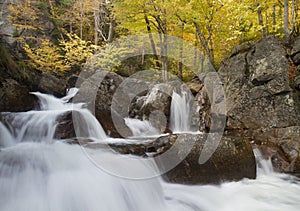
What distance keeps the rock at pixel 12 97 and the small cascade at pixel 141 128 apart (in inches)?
135

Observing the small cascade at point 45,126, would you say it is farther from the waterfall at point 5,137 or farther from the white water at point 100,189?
the white water at point 100,189

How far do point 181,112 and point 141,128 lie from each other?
→ 5.75ft

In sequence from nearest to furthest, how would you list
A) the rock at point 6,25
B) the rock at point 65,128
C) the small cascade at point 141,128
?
the rock at point 65,128 < the small cascade at point 141,128 < the rock at point 6,25

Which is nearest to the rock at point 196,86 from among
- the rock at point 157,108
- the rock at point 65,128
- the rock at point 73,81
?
the rock at point 157,108

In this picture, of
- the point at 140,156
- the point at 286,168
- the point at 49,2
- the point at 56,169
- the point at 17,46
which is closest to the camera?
the point at 56,169

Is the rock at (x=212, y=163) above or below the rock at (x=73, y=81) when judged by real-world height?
below

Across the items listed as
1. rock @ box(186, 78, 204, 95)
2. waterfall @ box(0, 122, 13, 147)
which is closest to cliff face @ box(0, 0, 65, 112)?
waterfall @ box(0, 122, 13, 147)

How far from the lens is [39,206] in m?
2.96

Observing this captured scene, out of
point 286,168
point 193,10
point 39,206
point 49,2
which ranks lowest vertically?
point 286,168

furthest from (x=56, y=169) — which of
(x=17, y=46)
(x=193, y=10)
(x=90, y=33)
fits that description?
(x=90, y=33)

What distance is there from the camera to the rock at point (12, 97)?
6.25m

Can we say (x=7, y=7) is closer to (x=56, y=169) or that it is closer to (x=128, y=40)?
(x=128, y=40)

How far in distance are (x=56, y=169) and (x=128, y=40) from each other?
10.5 m

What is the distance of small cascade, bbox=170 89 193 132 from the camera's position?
8375 mm
